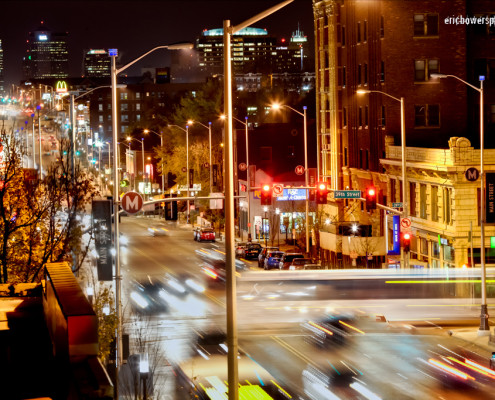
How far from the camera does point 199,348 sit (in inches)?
1281

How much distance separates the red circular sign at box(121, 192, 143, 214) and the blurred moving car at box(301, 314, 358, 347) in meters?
9.73

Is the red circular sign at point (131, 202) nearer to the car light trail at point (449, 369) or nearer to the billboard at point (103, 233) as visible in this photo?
the billboard at point (103, 233)

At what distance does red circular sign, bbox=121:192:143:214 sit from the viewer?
28.2 meters

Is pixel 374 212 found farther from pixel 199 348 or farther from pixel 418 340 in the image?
pixel 199 348

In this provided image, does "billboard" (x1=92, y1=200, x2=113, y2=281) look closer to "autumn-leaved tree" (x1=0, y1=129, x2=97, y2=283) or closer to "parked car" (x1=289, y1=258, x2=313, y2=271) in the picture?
"autumn-leaved tree" (x1=0, y1=129, x2=97, y2=283)

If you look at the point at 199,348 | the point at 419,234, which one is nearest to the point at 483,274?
the point at 199,348

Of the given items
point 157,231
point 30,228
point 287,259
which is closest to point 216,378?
point 30,228

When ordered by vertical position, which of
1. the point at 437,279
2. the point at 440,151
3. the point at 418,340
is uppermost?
the point at 440,151

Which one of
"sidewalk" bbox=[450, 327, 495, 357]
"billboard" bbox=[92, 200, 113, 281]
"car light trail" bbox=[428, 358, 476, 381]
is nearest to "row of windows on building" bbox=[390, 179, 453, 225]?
"sidewalk" bbox=[450, 327, 495, 357]

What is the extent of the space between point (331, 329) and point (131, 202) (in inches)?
470

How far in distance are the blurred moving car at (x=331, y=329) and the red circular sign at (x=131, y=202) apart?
9.73 m

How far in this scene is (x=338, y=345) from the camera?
3312 centimetres

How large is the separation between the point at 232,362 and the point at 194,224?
271ft

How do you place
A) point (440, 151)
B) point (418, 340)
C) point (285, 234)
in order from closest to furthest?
point (418, 340) < point (440, 151) < point (285, 234)
